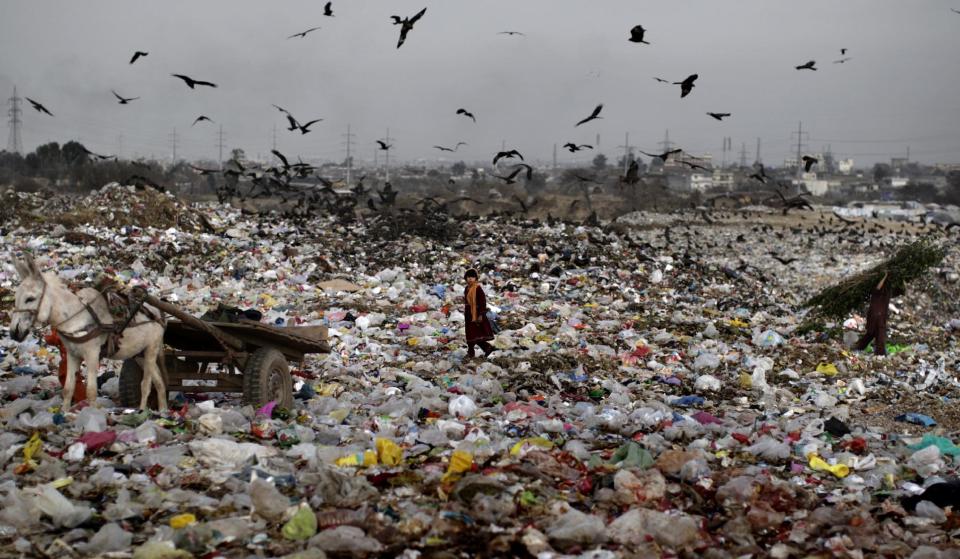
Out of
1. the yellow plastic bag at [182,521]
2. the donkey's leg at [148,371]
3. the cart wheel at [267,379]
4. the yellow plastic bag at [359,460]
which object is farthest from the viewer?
the cart wheel at [267,379]

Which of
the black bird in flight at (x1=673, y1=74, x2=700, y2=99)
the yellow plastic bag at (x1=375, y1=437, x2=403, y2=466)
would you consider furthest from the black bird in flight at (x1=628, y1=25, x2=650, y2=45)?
the yellow plastic bag at (x1=375, y1=437, x2=403, y2=466)

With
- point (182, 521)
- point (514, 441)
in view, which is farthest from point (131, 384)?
point (514, 441)

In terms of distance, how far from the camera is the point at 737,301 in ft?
37.9

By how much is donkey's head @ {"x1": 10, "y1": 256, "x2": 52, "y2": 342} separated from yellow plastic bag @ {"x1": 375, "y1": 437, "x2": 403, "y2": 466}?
5.98 ft

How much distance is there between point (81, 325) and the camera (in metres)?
4.22

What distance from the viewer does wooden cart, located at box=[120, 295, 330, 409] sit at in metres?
4.79

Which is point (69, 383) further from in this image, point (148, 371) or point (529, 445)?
point (529, 445)

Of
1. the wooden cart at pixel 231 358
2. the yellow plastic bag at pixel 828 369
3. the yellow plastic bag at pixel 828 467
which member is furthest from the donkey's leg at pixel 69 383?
the yellow plastic bag at pixel 828 369

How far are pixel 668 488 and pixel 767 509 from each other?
476mm

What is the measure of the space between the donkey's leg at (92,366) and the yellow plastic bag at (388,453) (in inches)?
63.9

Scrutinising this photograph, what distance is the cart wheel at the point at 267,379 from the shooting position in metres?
4.79

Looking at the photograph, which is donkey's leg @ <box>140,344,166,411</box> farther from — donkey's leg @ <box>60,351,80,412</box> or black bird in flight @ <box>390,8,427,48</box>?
black bird in flight @ <box>390,8,427,48</box>

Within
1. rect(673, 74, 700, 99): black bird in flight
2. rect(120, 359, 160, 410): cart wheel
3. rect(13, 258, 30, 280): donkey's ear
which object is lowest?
rect(120, 359, 160, 410): cart wheel

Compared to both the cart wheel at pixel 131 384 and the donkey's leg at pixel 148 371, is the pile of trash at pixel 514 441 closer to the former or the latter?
the donkey's leg at pixel 148 371
